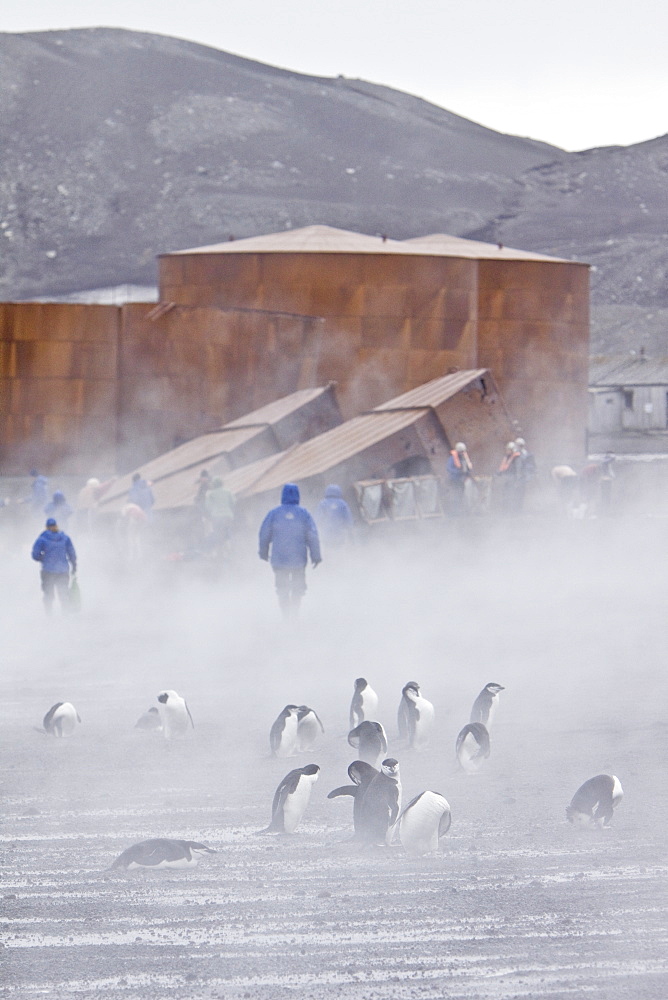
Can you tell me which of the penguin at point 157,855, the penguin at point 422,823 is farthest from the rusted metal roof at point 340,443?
the penguin at point 157,855

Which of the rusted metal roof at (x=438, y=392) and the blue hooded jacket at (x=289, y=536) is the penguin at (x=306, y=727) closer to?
the blue hooded jacket at (x=289, y=536)

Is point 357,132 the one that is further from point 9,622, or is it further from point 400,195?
point 9,622

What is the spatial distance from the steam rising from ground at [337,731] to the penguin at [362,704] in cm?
18

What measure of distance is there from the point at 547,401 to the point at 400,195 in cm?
9291

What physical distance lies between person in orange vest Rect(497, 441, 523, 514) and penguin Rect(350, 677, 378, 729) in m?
15.0

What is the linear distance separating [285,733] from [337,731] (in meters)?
0.99

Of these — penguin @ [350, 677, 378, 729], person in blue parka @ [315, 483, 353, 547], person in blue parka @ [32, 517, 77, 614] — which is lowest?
penguin @ [350, 677, 378, 729]

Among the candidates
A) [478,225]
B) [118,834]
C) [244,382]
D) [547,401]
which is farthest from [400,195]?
[118,834]

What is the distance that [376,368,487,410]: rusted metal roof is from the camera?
24266 millimetres

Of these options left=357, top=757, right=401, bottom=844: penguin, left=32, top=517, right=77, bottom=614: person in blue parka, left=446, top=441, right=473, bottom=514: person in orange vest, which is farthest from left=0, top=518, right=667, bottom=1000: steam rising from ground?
left=446, top=441, right=473, bottom=514: person in orange vest

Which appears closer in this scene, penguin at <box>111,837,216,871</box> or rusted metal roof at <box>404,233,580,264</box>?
penguin at <box>111,837,216,871</box>

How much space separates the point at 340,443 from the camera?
23406 millimetres

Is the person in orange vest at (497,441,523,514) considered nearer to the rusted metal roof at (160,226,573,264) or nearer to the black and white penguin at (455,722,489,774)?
the rusted metal roof at (160,226,573,264)

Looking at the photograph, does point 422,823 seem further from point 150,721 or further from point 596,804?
point 150,721
